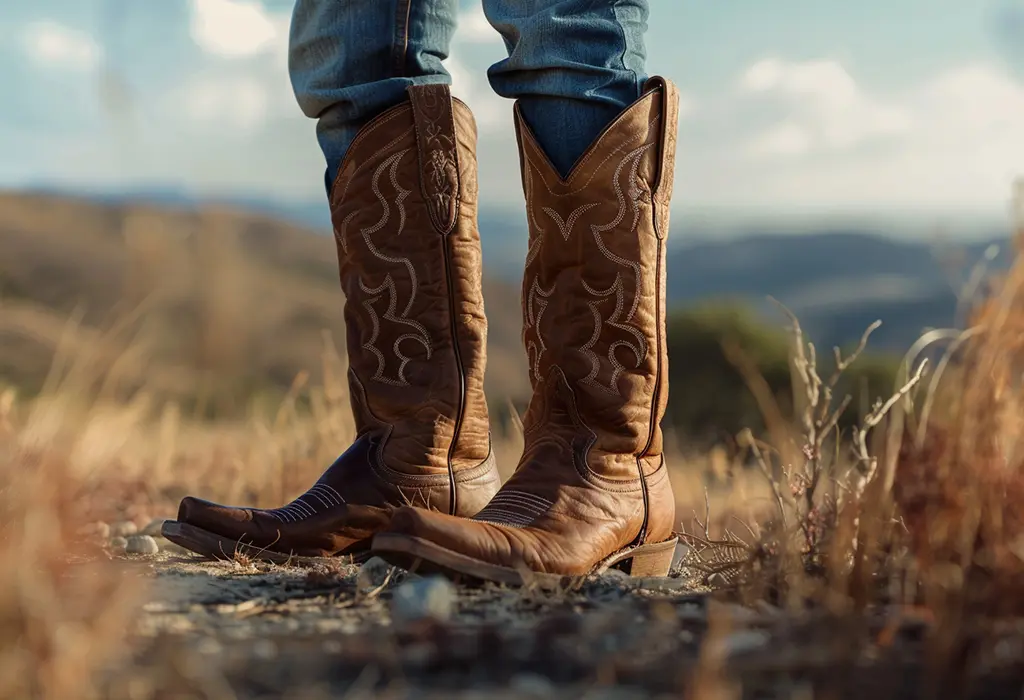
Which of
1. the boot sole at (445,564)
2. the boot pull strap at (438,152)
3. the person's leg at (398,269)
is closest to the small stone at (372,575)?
the boot sole at (445,564)

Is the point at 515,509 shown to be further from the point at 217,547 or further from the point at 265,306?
the point at 265,306

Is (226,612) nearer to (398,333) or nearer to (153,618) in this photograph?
(153,618)

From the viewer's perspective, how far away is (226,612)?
60.8 inches

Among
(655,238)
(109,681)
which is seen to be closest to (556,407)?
(655,238)

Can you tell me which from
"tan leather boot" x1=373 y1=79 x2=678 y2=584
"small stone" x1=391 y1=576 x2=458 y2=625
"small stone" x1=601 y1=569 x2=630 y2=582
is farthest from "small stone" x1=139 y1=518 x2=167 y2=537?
"small stone" x1=391 y1=576 x2=458 y2=625

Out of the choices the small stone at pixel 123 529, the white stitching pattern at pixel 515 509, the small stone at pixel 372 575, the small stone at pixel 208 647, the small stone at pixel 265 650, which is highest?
the white stitching pattern at pixel 515 509

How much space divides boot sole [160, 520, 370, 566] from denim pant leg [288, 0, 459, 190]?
2.78 ft

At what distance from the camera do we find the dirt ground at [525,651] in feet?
3.75

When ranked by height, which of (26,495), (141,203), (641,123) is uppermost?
(641,123)

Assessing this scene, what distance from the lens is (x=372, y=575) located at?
1805 mm

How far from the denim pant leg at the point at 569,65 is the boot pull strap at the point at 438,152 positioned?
0.59 ft

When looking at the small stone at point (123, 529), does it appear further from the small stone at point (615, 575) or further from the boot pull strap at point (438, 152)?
the small stone at point (615, 575)

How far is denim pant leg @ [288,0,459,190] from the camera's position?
85.9 inches

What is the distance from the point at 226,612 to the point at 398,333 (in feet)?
2.79
